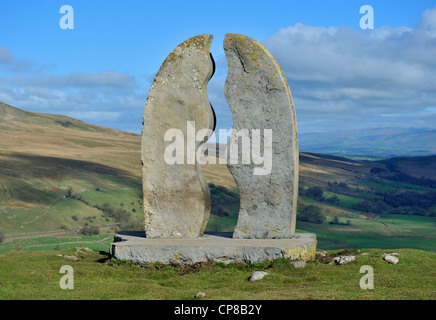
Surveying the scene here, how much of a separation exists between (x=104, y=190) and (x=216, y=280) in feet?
149

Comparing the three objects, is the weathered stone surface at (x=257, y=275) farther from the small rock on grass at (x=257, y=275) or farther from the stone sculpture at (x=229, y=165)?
the stone sculpture at (x=229, y=165)

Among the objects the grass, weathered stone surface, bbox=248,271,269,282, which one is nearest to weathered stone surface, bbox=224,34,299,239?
the grass

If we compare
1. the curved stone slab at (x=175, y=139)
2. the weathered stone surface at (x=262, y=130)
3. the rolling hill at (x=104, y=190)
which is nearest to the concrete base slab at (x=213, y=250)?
the weathered stone surface at (x=262, y=130)

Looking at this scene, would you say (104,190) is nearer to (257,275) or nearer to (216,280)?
(216,280)

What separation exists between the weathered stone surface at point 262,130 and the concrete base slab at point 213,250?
785 mm

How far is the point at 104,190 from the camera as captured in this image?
59.1 metres

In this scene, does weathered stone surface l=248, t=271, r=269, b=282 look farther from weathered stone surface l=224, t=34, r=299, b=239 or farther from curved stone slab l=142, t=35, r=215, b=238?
curved stone slab l=142, t=35, r=215, b=238

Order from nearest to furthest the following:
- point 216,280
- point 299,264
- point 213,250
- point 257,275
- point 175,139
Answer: point 257,275
point 216,280
point 299,264
point 213,250
point 175,139

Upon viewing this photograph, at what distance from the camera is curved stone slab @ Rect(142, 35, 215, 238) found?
1866 cm

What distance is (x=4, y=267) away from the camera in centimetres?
1678

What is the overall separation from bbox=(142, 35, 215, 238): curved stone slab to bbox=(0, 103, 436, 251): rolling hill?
47.5ft

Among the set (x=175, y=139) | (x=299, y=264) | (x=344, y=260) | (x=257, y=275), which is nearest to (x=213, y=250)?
(x=257, y=275)
